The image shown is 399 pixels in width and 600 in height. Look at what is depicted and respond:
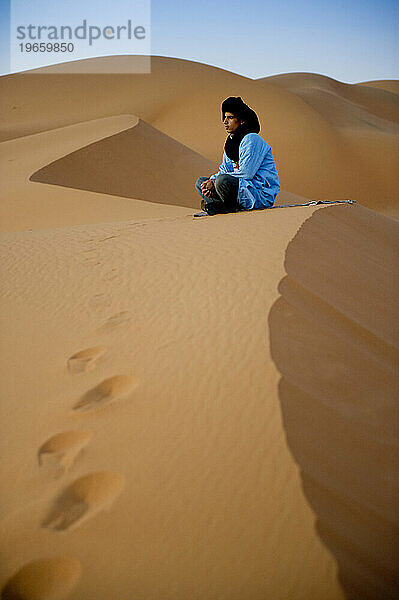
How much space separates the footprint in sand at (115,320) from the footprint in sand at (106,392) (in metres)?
0.49

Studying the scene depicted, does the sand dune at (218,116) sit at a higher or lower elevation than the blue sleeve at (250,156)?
higher

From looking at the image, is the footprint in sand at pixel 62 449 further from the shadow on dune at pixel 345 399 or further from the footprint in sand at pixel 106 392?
the shadow on dune at pixel 345 399

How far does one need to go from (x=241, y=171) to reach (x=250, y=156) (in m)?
0.17

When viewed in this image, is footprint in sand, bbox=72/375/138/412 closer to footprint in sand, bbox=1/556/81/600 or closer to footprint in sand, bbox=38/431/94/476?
footprint in sand, bbox=38/431/94/476

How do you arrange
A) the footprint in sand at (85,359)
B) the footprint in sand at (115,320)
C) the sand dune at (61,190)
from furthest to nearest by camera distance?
the sand dune at (61,190)
the footprint in sand at (115,320)
the footprint in sand at (85,359)

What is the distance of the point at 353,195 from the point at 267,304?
1771 centimetres

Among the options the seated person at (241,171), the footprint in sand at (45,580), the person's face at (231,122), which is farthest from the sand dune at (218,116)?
the footprint in sand at (45,580)

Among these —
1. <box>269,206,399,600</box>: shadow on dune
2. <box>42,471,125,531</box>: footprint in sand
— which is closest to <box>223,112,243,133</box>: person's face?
<box>269,206,399,600</box>: shadow on dune

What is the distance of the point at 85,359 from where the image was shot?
2742 millimetres

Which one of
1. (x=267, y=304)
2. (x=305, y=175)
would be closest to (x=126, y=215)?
(x=267, y=304)

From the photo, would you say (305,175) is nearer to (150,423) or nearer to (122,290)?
(122,290)

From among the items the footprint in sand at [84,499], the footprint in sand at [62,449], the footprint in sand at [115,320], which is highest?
the footprint in sand at [115,320]

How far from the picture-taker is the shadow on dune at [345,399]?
1.70 m

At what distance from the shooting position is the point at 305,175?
19.4 metres
